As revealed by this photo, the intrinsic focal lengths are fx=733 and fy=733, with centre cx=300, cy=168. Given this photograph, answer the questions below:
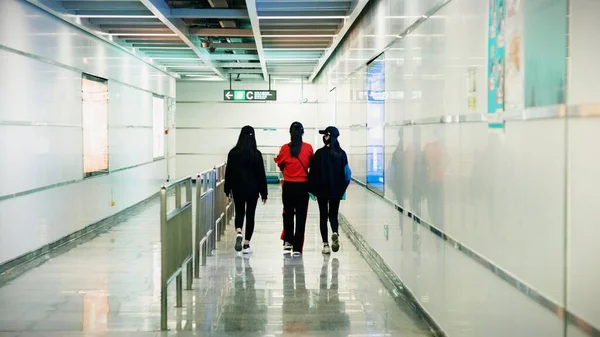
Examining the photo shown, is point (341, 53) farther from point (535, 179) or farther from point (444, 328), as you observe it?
point (535, 179)

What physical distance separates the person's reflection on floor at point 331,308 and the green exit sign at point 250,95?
1443 cm

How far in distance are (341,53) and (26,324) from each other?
31.2 ft

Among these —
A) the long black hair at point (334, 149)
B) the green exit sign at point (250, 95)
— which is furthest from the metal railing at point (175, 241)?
the green exit sign at point (250, 95)

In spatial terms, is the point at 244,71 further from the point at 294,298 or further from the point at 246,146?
the point at 294,298

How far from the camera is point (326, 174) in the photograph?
364 inches

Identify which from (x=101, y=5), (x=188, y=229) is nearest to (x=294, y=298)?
(x=188, y=229)

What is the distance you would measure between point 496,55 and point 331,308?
338 centimetres

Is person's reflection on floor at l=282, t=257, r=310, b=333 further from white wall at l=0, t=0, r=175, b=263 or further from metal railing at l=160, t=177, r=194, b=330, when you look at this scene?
white wall at l=0, t=0, r=175, b=263

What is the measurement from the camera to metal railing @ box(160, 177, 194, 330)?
5.70 meters

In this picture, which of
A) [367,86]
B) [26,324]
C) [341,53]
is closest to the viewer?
[26,324]

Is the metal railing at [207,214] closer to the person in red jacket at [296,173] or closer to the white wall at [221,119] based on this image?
A: the person in red jacket at [296,173]

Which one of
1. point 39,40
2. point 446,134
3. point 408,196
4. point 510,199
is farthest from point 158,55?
point 510,199

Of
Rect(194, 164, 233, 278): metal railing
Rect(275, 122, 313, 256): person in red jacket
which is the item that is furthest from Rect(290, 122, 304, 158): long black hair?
Rect(194, 164, 233, 278): metal railing

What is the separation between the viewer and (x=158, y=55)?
665 inches
